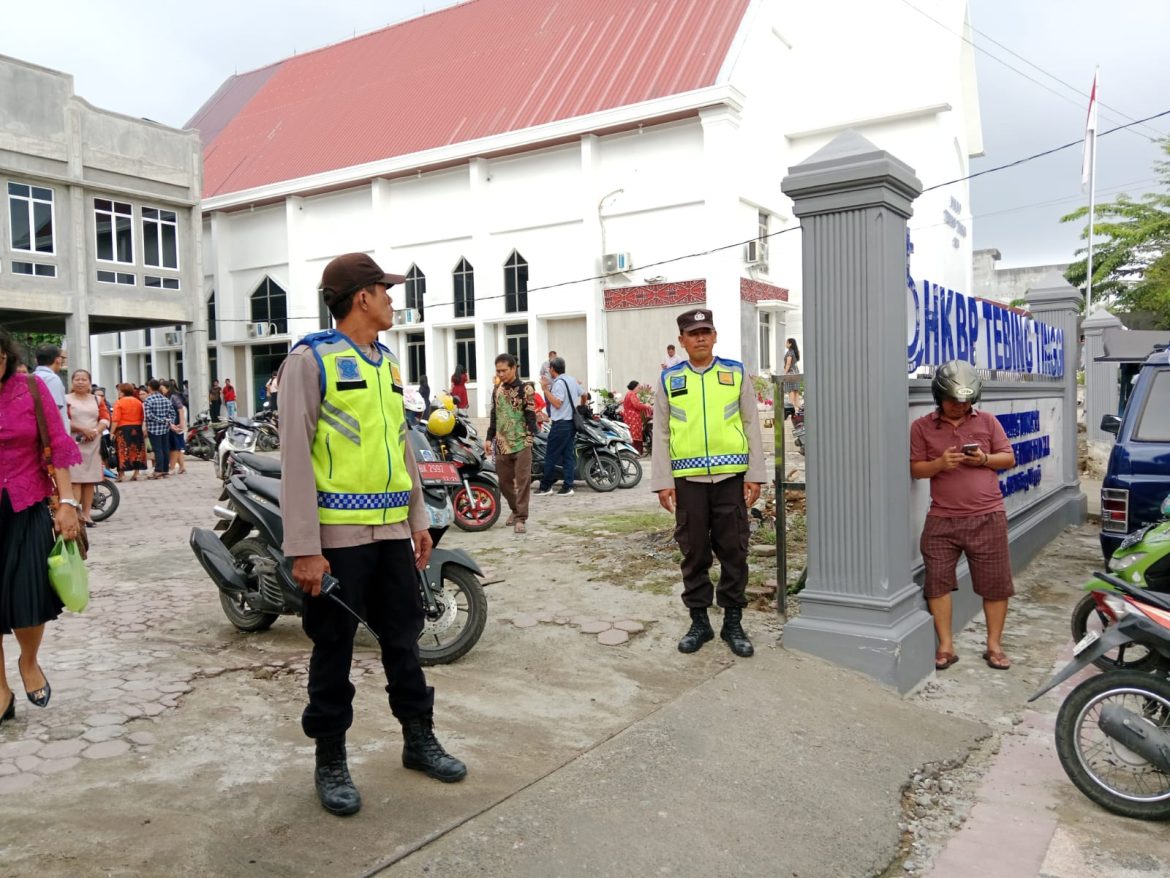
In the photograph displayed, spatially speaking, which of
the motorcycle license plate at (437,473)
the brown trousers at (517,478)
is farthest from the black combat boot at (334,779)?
the brown trousers at (517,478)

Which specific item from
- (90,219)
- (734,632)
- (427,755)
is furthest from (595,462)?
(90,219)

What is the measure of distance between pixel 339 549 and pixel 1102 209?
36.0 meters

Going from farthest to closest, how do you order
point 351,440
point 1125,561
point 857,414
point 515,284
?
point 515,284 < point 857,414 < point 1125,561 < point 351,440

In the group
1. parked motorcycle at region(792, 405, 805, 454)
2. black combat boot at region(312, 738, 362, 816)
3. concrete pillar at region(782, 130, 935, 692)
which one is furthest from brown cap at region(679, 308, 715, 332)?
parked motorcycle at region(792, 405, 805, 454)

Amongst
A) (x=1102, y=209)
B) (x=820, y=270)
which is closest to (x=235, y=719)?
(x=820, y=270)

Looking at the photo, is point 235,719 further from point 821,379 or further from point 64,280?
point 64,280

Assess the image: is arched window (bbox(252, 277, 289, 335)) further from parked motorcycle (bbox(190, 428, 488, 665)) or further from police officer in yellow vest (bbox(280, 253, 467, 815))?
police officer in yellow vest (bbox(280, 253, 467, 815))

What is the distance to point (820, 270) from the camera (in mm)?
4742

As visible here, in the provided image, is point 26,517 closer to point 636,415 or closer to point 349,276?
point 349,276

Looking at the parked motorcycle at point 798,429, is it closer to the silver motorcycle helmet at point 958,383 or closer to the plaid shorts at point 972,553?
the plaid shorts at point 972,553

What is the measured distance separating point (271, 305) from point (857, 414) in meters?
29.4

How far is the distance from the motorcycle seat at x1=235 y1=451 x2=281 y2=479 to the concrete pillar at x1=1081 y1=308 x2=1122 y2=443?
52.8 feet

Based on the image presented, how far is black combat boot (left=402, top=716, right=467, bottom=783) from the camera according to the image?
10.7 feet

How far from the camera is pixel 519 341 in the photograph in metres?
26.1
